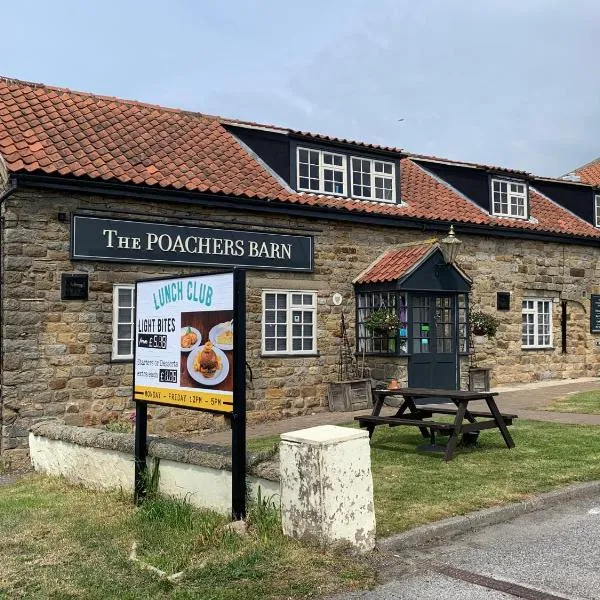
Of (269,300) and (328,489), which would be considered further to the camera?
(269,300)

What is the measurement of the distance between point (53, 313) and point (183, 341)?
549 cm

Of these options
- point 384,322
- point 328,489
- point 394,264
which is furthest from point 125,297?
point 328,489

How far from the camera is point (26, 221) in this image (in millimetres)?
10875

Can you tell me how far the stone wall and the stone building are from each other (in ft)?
0.10

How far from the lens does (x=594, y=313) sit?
62.5ft

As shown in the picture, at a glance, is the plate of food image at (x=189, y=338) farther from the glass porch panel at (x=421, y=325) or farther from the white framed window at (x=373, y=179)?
the white framed window at (x=373, y=179)

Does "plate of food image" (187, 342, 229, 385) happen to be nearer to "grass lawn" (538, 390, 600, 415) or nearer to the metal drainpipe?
the metal drainpipe

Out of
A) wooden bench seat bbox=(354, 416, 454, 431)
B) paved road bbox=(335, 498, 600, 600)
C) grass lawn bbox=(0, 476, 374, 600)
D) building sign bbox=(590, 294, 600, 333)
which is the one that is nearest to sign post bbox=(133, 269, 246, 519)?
grass lawn bbox=(0, 476, 374, 600)

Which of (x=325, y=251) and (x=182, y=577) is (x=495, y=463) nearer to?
(x=182, y=577)

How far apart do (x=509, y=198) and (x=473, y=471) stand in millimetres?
12252

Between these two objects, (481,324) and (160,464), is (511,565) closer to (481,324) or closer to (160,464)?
(160,464)

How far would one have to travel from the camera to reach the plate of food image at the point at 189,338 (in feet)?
20.7

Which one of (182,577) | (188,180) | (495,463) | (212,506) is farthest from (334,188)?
(182,577)

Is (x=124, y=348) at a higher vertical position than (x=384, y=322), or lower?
lower
